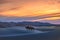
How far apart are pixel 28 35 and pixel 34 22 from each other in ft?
3.18

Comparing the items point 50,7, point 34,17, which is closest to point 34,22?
point 34,17

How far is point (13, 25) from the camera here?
5.75 metres

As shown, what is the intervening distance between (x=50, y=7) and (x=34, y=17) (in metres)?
0.50

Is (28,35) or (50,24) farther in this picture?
(50,24)

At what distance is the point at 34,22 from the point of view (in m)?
5.95

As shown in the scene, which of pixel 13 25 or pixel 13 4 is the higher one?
pixel 13 4

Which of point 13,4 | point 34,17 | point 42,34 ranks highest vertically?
point 13,4

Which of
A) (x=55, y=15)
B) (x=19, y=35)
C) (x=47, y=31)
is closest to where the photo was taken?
(x=19, y=35)

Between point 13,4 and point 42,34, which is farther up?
point 13,4

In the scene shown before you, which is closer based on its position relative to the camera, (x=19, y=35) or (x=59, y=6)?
(x=19, y=35)

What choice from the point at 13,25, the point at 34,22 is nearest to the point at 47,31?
the point at 34,22

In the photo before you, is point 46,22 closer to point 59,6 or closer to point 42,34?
point 59,6

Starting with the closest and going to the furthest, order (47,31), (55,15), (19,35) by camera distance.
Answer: (19,35) < (47,31) < (55,15)

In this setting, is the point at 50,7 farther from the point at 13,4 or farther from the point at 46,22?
A: the point at 13,4
